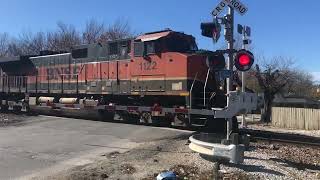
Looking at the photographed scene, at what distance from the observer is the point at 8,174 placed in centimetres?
951

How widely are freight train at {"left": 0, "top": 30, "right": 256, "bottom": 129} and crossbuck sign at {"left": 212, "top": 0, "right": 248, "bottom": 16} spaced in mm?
4757

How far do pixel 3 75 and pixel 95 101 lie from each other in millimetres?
10130

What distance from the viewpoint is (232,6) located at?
1020 centimetres

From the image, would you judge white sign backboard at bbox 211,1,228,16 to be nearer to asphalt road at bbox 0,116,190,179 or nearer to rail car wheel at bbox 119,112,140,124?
asphalt road at bbox 0,116,190,179

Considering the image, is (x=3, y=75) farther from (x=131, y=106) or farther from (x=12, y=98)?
(x=131, y=106)

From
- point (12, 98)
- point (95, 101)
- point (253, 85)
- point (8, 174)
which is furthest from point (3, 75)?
point (253, 85)

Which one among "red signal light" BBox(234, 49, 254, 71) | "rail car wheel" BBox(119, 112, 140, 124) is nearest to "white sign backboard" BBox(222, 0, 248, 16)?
"red signal light" BBox(234, 49, 254, 71)

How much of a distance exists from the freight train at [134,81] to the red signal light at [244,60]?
4656mm

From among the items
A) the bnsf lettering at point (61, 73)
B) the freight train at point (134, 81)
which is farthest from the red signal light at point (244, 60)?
the bnsf lettering at point (61, 73)

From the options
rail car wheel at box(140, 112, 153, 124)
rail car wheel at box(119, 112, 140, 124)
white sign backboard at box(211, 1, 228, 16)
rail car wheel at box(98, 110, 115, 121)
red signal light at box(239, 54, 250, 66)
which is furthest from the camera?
rail car wheel at box(98, 110, 115, 121)

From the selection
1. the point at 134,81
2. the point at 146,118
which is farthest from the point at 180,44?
the point at 146,118

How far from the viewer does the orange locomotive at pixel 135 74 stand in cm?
1548

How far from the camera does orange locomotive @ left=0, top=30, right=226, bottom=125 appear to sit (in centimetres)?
1548

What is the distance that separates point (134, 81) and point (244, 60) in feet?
26.6
